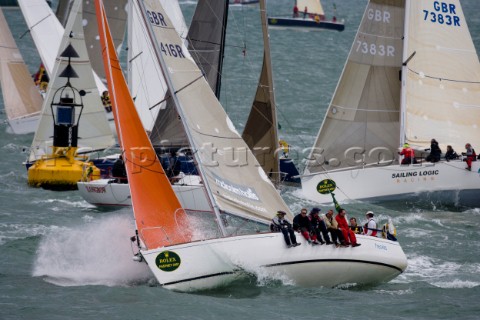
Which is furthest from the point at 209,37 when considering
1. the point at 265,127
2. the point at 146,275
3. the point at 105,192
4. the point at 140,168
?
the point at 146,275

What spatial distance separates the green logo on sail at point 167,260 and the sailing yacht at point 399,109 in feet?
43.2

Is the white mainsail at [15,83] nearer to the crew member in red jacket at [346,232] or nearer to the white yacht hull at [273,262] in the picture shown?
the white yacht hull at [273,262]

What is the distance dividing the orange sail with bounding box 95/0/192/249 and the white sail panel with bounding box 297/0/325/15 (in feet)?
182

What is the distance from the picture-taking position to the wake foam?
27125mm

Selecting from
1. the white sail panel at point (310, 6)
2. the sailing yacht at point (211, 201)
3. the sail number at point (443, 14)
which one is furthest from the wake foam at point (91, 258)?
the white sail panel at point (310, 6)

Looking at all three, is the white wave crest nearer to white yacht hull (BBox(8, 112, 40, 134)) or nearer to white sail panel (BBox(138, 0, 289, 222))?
white sail panel (BBox(138, 0, 289, 222))

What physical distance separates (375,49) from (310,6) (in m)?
44.5

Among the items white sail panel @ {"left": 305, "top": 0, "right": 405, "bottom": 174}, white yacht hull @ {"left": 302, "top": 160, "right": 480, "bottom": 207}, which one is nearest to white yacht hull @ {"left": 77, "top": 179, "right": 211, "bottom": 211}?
white yacht hull @ {"left": 302, "top": 160, "right": 480, "bottom": 207}

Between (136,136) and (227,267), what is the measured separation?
157 inches

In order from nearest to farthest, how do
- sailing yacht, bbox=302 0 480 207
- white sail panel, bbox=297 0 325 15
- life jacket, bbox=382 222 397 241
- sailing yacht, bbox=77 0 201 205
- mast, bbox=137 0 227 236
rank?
mast, bbox=137 0 227 236 < life jacket, bbox=382 222 397 241 < sailing yacht, bbox=77 0 201 205 < sailing yacht, bbox=302 0 480 207 < white sail panel, bbox=297 0 325 15

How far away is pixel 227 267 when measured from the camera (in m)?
25.4

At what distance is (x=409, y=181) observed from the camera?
124ft

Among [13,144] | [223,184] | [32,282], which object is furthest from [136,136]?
[13,144]

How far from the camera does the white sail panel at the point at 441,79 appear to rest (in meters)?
38.5
